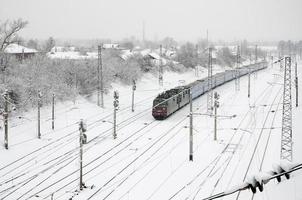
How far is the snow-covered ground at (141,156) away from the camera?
24438 mm

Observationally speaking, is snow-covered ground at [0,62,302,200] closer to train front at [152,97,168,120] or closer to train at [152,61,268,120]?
train front at [152,97,168,120]

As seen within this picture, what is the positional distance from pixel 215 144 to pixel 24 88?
25.6 metres

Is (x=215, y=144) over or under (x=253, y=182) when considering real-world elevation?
under

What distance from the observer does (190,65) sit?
348 feet

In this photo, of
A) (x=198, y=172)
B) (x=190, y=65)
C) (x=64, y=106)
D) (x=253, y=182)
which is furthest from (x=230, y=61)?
(x=253, y=182)

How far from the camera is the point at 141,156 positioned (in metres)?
31.5

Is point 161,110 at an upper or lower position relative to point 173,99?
lower

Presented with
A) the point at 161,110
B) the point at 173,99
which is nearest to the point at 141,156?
the point at 161,110

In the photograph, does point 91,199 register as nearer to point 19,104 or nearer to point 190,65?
point 19,104

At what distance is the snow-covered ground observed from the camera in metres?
24.4

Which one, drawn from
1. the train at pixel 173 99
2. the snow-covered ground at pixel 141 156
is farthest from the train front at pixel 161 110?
the snow-covered ground at pixel 141 156

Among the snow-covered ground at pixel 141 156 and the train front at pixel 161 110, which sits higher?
the train front at pixel 161 110

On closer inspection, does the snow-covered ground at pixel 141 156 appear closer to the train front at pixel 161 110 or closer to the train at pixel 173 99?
the train front at pixel 161 110

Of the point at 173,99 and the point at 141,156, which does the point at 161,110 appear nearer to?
the point at 173,99
